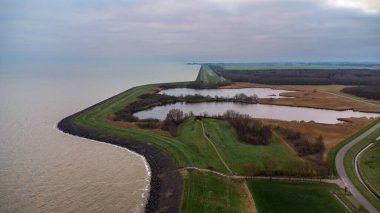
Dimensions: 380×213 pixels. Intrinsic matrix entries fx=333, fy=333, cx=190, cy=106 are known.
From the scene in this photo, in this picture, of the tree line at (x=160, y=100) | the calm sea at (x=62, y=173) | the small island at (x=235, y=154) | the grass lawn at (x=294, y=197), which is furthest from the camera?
the tree line at (x=160, y=100)

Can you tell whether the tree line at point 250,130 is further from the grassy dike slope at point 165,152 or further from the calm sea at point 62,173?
the calm sea at point 62,173

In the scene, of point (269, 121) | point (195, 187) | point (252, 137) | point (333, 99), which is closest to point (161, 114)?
point (269, 121)

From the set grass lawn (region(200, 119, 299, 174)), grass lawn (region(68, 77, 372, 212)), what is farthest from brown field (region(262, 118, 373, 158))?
grass lawn (region(68, 77, 372, 212))

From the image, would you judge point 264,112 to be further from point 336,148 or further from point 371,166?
point 371,166

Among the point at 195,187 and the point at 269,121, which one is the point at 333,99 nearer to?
the point at 269,121

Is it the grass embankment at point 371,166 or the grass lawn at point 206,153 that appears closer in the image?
the grass lawn at point 206,153

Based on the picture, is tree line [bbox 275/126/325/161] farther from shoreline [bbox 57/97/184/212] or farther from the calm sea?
the calm sea

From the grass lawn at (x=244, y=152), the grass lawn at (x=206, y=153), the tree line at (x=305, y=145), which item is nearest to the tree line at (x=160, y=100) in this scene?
the grass lawn at (x=206, y=153)
